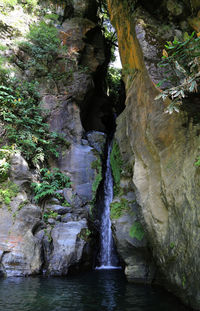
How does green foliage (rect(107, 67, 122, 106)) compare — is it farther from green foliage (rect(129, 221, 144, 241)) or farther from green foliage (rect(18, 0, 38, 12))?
green foliage (rect(129, 221, 144, 241))

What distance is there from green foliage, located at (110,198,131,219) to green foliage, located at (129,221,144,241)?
797 mm

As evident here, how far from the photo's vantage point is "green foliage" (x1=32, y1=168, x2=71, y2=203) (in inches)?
482

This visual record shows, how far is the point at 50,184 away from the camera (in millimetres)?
13180

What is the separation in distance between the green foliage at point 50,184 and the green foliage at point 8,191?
99 centimetres

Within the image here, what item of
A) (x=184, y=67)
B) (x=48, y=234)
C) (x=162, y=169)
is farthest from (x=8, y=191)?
(x=184, y=67)

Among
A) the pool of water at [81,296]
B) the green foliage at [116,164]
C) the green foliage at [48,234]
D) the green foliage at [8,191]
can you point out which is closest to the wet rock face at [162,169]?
the pool of water at [81,296]

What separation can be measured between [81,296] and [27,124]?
990cm

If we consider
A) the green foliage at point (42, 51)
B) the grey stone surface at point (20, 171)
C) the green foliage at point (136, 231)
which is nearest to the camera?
the green foliage at point (136, 231)

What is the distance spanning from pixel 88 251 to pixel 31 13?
17277 mm

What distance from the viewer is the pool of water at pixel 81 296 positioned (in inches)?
234

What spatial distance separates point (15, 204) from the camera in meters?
11.2

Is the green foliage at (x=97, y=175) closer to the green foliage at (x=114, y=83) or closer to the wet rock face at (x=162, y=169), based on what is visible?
the wet rock face at (x=162, y=169)

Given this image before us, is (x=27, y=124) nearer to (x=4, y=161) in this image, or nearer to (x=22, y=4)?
(x=4, y=161)

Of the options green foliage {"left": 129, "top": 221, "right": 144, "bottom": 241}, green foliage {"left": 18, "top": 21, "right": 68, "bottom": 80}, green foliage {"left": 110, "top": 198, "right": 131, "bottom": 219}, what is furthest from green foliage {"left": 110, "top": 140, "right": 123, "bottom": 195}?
green foliage {"left": 18, "top": 21, "right": 68, "bottom": 80}
